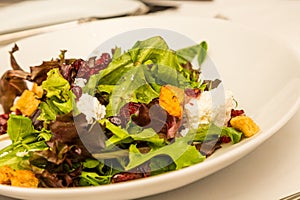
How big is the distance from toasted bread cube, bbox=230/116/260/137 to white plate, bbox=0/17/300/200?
0.9 inches

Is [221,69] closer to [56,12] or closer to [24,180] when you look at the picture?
[24,180]

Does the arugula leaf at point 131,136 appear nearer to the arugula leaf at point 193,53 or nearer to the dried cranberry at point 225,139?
the dried cranberry at point 225,139

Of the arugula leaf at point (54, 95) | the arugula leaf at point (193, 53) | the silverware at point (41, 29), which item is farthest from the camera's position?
the silverware at point (41, 29)

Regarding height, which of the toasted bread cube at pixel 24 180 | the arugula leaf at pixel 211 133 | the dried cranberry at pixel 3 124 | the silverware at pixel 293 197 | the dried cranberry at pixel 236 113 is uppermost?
the dried cranberry at pixel 236 113

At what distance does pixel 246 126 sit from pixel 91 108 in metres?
0.29

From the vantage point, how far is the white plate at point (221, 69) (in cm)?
87

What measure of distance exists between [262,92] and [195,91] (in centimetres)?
23

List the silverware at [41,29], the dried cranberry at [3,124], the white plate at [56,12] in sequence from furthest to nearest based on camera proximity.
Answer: the white plate at [56,12]
the silverware at [41,29]
the dried cranberry at [3,124]

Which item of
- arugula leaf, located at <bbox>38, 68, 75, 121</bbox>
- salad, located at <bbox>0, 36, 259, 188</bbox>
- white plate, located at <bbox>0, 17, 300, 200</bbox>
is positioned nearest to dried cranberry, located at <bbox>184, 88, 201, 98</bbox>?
salad, located at <bbox>0, 36, 259, 188</bbox>

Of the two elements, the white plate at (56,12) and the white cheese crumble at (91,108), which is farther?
the white plate at (56,12)

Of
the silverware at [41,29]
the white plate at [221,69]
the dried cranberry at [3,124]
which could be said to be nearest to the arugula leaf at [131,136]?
the white plate at [221,69]

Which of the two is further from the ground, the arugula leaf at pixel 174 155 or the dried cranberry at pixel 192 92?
the dried cranberry at pixel 192 92

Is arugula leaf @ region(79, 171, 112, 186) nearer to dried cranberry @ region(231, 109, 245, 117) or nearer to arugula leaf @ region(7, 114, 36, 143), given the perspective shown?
arugula leaf @ region(7, 114, 36, 143)

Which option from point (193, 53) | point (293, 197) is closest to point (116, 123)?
point (293, 197)
